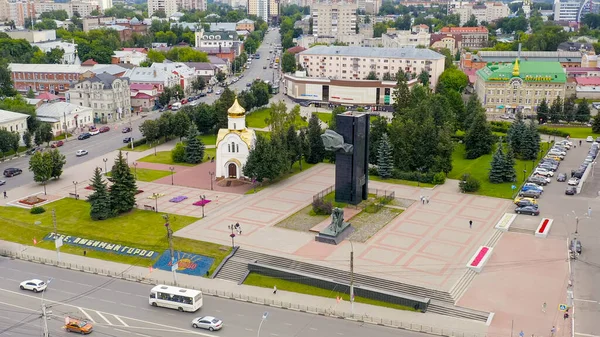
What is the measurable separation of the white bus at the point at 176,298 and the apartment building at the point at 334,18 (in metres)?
158

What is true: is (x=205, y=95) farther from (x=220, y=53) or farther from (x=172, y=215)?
(x=172, y=215)

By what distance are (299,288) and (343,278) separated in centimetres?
301

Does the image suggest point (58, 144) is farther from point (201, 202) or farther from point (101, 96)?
point (201, 202)

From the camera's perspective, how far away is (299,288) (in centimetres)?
4250

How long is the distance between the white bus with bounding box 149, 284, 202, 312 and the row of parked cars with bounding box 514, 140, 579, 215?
30.6 metres

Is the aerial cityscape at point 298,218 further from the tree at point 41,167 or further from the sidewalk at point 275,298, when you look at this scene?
the tree at point 41,167

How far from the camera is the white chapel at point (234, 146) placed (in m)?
65.2

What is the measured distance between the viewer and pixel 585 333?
35.8 m

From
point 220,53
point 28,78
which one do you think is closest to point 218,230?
point 28,78

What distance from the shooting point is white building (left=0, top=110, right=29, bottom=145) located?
7781cm

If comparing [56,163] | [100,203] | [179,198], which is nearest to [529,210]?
[179,198]

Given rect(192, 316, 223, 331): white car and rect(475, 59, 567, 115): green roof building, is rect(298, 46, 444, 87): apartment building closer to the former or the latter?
rect(475, 59, 567, 115): green roof building

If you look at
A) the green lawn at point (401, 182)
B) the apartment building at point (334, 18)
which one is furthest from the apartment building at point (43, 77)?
the apartment building at point (334, 18)

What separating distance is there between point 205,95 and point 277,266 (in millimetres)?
81414
